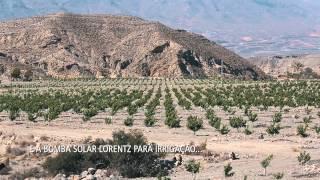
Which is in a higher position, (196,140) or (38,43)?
(38,43)

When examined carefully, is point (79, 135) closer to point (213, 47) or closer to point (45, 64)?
point (45, 64)

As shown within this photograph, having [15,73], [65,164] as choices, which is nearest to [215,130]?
[65,164]

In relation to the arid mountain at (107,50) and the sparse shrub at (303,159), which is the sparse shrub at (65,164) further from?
the arid mountain at (107,50)

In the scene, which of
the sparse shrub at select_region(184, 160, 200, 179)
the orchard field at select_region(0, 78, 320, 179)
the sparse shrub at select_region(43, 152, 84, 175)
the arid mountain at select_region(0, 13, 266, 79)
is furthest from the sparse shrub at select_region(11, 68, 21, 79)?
the sparse shrub at select_region(184, 160, 200, 179)

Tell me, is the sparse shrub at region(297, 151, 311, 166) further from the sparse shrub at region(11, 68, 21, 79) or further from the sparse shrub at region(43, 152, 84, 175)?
the sparse shrub at region(11, 68, 21, 79)

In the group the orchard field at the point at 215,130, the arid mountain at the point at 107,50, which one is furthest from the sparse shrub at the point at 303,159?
the arid mountain at the point at 107,50

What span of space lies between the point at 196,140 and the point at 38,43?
131044 millimetres

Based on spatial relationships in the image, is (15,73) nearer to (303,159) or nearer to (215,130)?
(215,130)

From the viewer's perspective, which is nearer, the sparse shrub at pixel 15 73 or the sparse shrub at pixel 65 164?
the sparse shrub at pixel 65 164

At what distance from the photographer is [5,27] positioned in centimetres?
17275

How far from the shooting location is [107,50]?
160 metres

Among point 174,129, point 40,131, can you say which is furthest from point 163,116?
point 40,131

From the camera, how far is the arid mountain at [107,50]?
5679 inches

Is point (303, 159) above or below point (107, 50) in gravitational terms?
below
